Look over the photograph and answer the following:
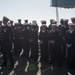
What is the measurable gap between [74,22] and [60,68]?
89.6 inches

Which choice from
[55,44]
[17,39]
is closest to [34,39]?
[55,44]

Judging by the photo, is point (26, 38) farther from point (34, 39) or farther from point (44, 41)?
point (44, 41)

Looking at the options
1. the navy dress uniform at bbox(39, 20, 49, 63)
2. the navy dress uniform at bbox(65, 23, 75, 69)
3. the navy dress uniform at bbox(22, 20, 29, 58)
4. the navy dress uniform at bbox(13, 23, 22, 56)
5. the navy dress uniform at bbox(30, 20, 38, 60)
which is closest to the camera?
the navy dress uniform at bbox(65, 23, 75, 69)

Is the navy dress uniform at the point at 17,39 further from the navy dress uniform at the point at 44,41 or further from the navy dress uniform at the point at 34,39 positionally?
the navy dress uniform at the point at 44,41

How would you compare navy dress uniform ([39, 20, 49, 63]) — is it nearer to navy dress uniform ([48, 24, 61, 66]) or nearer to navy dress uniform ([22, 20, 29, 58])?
navy dress uniform ([48, 24, 61, 66])

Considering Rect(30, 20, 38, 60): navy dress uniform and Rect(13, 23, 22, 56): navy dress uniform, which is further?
Rect(13, 23, 22, 56): navy dress uniform

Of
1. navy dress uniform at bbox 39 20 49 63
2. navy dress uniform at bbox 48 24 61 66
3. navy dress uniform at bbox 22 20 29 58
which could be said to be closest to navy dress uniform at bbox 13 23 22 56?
navy dress uniform at bbox 22 20 29 58

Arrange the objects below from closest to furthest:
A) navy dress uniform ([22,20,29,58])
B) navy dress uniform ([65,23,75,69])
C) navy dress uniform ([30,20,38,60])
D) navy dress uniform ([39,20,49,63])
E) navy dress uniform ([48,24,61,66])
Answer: navy dress uniform ([65,23,75,69]) → navy dress uniform ([48,24,61,66]) → navy dress uniform ([39,20,49,63]) → navy dress uniform ([30,20,38,60]) → navy dress uniform ([22,20,29,58])

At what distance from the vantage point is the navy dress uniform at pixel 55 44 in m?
13.0

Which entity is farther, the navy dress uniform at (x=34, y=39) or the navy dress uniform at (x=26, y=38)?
the navy dress uniform at (x=26, y=38)

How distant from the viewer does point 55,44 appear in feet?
43.1

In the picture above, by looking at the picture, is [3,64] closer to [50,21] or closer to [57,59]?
[57,59]

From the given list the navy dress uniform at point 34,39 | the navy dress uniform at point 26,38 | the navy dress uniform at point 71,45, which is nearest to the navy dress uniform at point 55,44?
the navy dress uniform at point 71,45

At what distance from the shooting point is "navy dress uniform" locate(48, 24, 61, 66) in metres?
13.0
